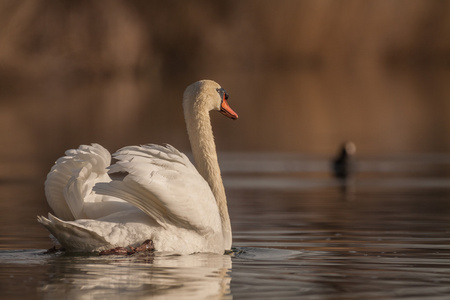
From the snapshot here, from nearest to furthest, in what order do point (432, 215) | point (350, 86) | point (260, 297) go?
point (260, 297) → point (432, 215) → point (350, 86)

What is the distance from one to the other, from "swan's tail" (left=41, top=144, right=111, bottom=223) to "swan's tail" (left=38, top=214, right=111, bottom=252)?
1.56ft

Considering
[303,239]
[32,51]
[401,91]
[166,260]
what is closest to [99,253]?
[166,260]

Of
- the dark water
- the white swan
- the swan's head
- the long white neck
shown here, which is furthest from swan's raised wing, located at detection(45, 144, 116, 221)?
the swan's head

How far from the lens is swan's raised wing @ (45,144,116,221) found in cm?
1130

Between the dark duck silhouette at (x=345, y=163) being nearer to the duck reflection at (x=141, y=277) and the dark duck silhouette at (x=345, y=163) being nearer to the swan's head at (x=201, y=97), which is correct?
the swan's head at (x=201, y=97)

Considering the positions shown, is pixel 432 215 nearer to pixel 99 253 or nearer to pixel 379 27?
pixel 99 253

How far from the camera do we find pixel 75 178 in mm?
11234

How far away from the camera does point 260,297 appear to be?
29.2ft

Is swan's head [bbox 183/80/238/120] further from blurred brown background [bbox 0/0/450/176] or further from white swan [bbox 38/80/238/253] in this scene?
blurred brown background [bbox 0/0/450/176]

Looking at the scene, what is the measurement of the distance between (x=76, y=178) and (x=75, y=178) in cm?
1

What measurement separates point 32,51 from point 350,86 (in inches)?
1891

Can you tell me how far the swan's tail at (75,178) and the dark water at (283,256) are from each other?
52 centimetres

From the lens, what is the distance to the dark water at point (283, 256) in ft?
30.4

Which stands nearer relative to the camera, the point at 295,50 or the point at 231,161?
the point at 231,161
